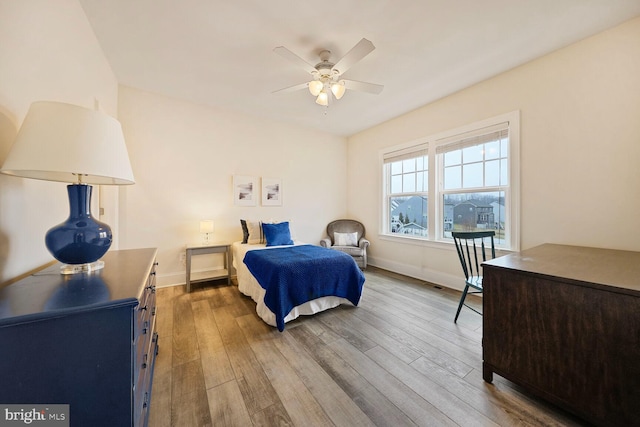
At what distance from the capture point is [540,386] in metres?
1.39

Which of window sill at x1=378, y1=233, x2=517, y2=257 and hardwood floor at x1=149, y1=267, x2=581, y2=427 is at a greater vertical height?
window sill at x1=378, y1=233, x2=517, y2=257

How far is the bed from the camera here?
2322 mm

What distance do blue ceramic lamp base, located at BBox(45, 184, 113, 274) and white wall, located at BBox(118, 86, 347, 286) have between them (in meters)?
2.48

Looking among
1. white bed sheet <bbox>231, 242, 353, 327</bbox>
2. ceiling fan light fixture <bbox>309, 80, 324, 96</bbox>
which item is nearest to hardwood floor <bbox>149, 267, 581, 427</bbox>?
white bed sheet <bbox>231, 242, 353, 327</bbox>

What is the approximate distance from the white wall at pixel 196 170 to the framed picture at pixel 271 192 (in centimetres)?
10

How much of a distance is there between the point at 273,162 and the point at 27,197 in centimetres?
329

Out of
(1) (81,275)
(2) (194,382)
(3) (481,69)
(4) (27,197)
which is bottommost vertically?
(2) (194,382)

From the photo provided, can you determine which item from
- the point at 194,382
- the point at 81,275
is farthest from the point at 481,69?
the point at 194,382

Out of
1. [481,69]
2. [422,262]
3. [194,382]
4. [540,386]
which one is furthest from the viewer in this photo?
[422,262]

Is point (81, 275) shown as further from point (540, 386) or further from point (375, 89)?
point (375, 89)

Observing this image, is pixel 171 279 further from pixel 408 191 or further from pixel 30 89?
pixel 408 191

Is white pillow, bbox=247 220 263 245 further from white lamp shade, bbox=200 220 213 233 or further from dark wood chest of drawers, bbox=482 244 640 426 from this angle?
dark wood chest of drawers, bbox=482 244 640 426

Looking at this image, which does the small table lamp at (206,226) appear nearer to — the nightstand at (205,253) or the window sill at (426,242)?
the nightstand at (205,253)

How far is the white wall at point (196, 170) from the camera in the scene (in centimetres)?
325
